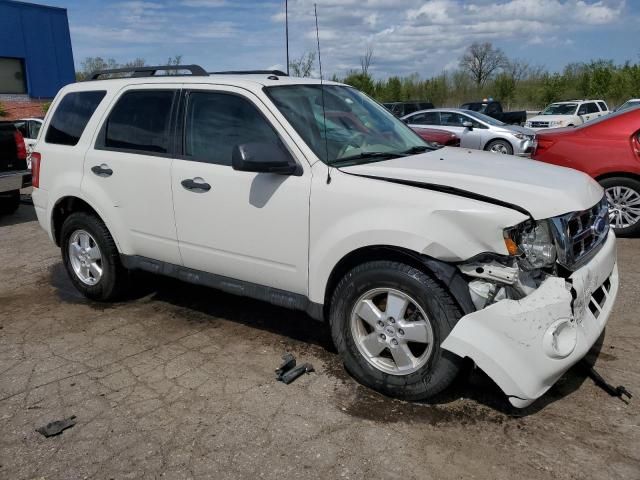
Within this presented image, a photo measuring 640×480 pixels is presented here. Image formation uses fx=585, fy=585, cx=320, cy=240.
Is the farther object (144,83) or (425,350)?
(144,83)

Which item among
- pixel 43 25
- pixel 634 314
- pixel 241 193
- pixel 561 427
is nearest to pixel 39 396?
pixel 241 193

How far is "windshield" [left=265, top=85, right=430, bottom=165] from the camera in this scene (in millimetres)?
3783

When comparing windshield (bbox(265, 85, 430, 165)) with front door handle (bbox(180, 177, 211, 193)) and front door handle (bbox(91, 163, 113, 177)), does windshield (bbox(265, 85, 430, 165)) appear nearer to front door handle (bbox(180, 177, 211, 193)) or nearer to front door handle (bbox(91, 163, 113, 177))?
front door handle (bbox(180, 177, 211, 193))

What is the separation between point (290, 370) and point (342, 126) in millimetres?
1686

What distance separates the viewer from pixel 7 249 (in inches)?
294

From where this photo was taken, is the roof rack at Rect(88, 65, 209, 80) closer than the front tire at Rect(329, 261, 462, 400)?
No

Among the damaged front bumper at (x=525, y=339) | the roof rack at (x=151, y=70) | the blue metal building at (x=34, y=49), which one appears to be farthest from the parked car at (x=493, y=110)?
the damaged front bumper at (x=525, y=339)

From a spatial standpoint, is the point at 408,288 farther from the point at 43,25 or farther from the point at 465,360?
the point at 43,25

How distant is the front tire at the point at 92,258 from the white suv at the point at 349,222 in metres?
0.02

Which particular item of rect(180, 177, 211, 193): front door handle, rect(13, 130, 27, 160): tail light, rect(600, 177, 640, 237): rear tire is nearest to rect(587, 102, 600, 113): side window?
rect(600, 177, 640, 237): rear tire

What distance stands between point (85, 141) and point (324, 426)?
127 inches

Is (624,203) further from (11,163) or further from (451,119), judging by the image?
(451,119)

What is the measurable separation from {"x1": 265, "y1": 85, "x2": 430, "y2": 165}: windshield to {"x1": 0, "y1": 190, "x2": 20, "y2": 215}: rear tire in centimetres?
717

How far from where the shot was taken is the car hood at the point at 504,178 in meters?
3.12
